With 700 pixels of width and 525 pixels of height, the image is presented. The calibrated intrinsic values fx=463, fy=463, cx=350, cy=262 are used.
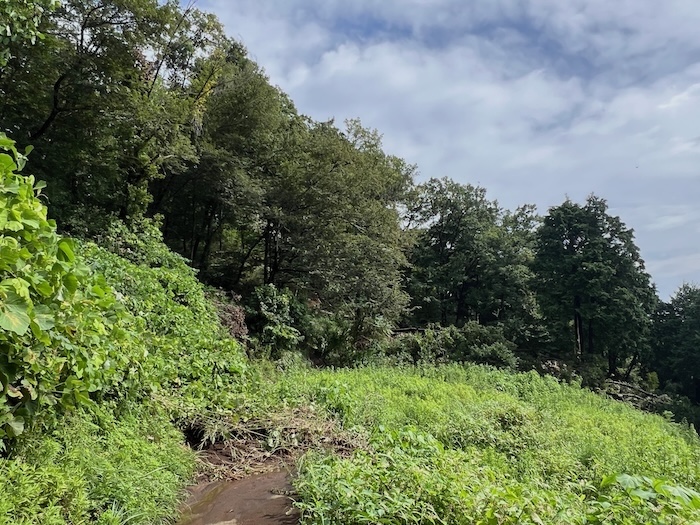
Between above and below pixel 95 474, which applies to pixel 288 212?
above

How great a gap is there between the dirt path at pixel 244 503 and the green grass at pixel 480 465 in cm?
19

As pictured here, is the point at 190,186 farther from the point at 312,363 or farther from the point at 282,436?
the point at 282,436

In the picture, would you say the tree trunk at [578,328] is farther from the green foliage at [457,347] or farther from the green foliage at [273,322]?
the green foliage at [273,322]

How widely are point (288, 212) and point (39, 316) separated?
12.5 m

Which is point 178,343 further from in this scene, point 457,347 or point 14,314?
point 457,347

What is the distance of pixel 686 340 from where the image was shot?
68.0ft

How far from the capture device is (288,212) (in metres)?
14.6

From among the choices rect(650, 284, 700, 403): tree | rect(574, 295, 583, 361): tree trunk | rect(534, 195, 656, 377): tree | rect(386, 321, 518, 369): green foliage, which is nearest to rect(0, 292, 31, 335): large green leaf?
rect(386, 321, 518, 369): green foliage

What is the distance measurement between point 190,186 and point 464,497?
46.6 ft

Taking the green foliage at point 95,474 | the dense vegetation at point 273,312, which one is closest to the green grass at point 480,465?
the dense vegetation at point 273,312

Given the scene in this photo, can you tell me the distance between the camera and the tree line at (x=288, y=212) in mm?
8930

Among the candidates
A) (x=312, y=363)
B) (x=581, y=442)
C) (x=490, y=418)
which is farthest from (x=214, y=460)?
(x=312, y=363)

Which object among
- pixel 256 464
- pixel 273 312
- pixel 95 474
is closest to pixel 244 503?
pixel 256 464

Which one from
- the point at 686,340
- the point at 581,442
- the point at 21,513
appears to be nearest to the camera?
the point at 21,513
